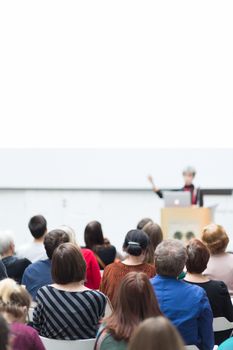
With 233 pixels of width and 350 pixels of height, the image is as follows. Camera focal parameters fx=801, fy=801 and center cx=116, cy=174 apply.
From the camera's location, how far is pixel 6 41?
10.7m

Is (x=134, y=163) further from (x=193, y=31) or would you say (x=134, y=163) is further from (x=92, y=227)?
(x=92, y=227)

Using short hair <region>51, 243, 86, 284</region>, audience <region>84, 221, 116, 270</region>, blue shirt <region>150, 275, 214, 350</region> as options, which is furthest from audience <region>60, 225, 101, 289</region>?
blue shirt <region>150, 275, 214, 350</region>

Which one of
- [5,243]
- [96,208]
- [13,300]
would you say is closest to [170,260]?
[13,300]

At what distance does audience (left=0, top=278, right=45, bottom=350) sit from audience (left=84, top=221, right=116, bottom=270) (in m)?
2.84

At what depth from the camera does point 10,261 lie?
541cm

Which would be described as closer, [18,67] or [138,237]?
[138,237]

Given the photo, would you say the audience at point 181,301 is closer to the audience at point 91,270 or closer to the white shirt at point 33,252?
the audience at point 91,270

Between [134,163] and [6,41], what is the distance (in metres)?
2.38

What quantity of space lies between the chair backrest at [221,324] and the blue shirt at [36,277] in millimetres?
1065

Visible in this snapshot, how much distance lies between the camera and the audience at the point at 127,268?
15.1 ft

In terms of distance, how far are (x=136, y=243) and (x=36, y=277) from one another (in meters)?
0.66

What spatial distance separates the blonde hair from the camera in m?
3.10

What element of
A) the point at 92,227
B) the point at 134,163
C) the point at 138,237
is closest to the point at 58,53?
the point at 134,163

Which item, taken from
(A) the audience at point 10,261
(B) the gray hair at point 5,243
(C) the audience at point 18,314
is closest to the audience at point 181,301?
(C) the audience at point 18,314
